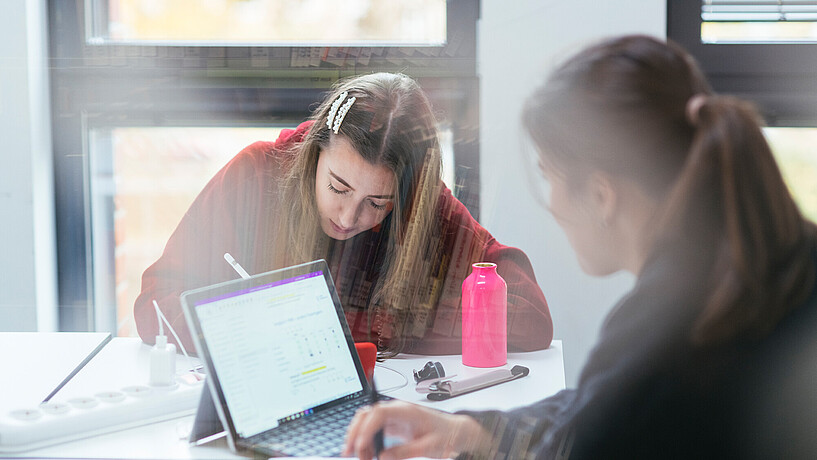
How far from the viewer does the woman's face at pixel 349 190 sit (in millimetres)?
1270

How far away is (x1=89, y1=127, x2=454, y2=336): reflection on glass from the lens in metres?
1.48

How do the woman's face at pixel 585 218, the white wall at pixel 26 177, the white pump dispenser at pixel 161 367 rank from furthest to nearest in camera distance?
the white wall at pixel 26 177 → the white pump dispenser at pixel 161 367 → the woman's face at pixel 585 218

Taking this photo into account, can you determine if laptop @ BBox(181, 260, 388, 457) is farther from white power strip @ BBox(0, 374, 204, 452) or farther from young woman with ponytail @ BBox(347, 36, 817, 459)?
young woman with ponytail @ BBox(347, 36, 817, 459)

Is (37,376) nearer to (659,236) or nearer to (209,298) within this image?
(209,298)

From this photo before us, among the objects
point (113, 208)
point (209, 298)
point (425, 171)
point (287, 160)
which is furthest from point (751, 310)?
point (113, 208)

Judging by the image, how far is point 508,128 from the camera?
1.33 metres

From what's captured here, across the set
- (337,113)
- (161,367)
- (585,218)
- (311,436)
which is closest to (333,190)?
(337,113)

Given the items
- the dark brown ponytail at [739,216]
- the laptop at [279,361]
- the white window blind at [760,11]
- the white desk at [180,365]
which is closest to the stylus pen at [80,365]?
the white desk at [180,365]

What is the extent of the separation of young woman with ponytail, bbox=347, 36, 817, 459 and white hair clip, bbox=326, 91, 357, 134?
65 cm

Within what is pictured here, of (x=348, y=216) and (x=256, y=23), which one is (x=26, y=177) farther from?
(x=348, y=216)

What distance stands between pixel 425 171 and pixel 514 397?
0.47m

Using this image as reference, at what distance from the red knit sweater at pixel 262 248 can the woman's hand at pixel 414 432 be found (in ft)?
1.50

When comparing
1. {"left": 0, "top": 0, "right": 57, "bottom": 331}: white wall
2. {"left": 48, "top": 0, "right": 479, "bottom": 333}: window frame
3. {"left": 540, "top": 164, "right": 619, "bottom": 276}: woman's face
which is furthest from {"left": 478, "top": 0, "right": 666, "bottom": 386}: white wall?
{"left": 0, "top": 0, "right": 57, "bottom": 331}: white wall

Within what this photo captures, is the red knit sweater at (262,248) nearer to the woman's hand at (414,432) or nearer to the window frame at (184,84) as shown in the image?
the window frame at (184,84)
